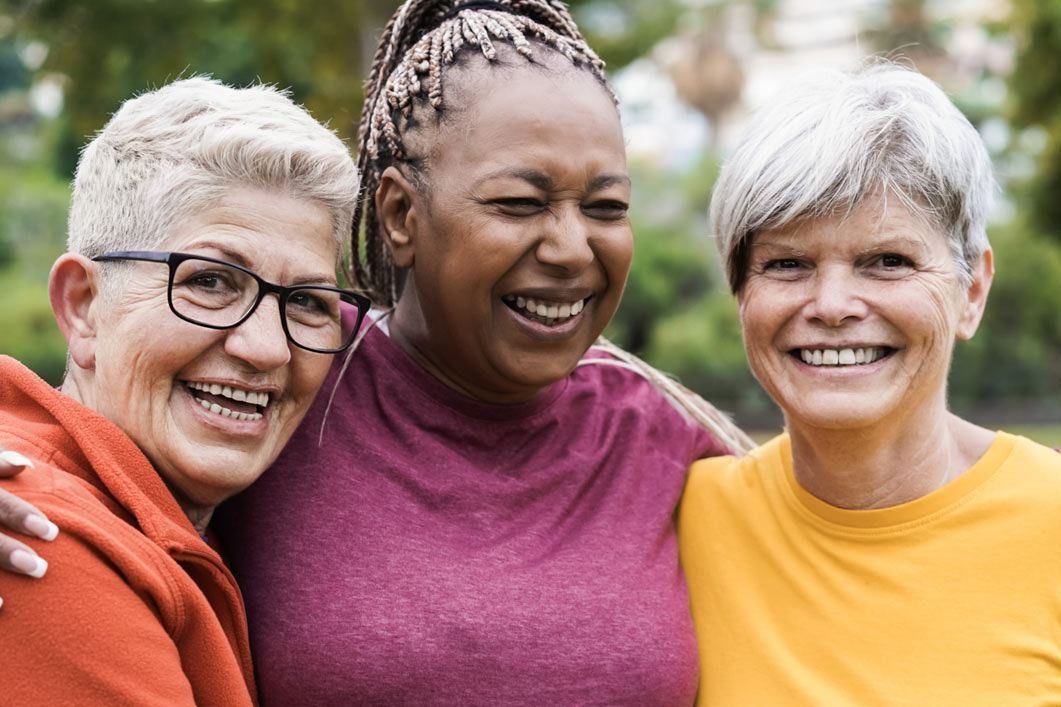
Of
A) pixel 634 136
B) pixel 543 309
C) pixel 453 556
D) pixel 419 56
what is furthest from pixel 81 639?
pixel 634 136

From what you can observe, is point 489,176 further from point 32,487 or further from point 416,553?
point 32,487

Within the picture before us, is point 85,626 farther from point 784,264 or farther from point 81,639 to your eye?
point 784,264

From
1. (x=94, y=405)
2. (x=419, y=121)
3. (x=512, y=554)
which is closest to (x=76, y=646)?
(x=94, y=405)

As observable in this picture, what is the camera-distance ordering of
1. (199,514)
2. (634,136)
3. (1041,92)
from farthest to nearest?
1. (1041,92)
2. (634,136)
3. (199,514)

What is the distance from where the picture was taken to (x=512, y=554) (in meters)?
2.46

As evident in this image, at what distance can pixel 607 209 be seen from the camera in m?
2.61

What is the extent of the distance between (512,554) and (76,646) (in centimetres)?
103

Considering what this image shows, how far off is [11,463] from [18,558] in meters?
0.21

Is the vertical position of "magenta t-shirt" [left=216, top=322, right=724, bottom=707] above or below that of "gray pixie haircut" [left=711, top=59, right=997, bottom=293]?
below

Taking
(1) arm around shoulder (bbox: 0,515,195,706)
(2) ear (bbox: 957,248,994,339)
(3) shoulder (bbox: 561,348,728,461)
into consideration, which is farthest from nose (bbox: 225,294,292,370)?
(2) ear (bbox: 957,248,994,339)

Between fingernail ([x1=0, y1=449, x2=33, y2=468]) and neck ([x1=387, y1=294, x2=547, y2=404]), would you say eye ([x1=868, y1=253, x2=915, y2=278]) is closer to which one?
neck ([x1=387, y1=294, x2=547, y2=404])

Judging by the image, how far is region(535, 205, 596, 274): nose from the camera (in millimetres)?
2496

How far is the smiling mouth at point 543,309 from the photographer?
2.60 m

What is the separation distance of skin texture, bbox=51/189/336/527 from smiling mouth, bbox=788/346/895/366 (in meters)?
1.22
